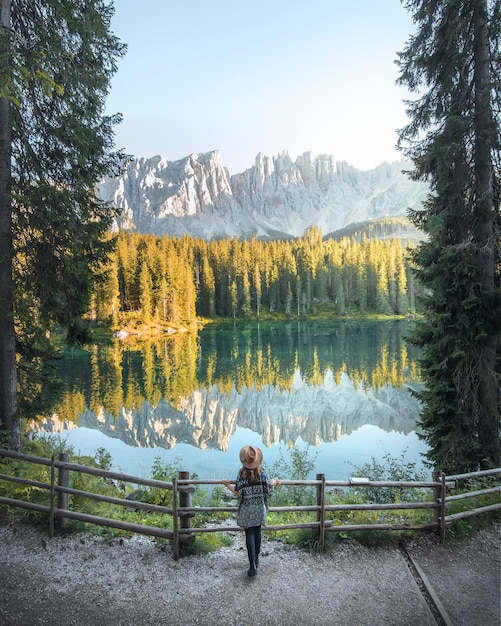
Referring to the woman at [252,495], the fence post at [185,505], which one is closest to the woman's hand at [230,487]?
the woman at [252,495]

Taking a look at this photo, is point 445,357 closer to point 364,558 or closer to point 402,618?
point 364,558

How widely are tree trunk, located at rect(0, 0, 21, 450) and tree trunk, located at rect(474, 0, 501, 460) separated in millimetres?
10778

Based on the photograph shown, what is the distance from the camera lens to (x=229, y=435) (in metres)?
21.9

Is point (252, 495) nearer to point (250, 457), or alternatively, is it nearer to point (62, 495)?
point (250, 457)

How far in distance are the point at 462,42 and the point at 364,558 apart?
466 inches

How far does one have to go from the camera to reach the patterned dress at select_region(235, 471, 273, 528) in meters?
5.79

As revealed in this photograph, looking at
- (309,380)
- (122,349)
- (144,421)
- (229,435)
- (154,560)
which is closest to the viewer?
(154,560)

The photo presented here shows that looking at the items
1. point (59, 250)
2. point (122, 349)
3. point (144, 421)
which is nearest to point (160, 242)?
point (122, 349)

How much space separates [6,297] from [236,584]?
7354mm

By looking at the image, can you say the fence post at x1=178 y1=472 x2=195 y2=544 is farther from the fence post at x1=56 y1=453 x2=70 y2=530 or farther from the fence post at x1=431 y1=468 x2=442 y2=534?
the fence post at x1=431 y1=468 x2=442 y2=534

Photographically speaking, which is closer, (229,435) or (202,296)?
(229,435)

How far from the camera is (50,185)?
29.0 ft

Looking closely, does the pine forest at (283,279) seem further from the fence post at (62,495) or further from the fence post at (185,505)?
the fence post at (185,505)

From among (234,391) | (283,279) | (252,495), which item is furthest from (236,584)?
(283,279)
